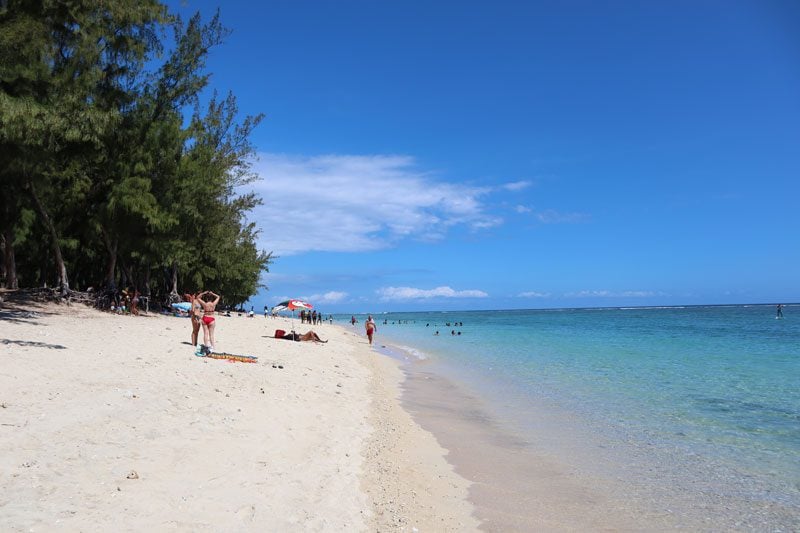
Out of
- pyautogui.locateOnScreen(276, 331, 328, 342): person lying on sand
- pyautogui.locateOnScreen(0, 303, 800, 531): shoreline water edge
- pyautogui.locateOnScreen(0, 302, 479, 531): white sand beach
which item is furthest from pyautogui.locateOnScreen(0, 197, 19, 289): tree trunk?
pyautogui.locateOnScreen(0, 302, 479, 531): white sand beach

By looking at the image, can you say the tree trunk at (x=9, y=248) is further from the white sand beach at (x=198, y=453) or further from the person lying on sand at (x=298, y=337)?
the white sand beach at (x=198, y=453)

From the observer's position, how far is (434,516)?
18.2ft

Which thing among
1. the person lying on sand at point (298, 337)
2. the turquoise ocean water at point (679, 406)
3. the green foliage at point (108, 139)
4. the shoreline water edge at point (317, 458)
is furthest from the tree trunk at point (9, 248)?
the turquoise ocean water at point (679, 406)

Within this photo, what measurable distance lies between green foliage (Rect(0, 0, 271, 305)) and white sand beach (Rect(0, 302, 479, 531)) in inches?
357

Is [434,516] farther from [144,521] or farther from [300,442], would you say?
[144,521]

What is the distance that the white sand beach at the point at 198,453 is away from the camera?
14.7ft

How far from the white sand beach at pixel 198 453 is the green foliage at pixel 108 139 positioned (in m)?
9.06

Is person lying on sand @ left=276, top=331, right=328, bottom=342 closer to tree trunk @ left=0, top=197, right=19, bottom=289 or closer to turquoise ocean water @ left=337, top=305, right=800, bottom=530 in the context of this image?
turquoise ocean water @ left=337, top=305, right=800, bottom=530

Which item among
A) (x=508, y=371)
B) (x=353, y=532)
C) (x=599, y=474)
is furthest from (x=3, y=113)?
(x=508, y=371)

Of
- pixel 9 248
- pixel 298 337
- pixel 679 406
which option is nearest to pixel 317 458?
pixel 679 406

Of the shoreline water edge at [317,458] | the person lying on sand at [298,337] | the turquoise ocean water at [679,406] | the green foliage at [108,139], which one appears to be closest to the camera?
the shoreline water edge at [317,458]

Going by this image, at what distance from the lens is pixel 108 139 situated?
23969 millimetres

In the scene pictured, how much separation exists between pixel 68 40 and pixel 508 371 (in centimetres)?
2054

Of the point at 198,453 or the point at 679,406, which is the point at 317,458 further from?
the point at 679,406
